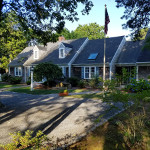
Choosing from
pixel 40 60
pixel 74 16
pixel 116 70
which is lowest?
pixel 116 70

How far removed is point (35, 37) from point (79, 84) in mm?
8907

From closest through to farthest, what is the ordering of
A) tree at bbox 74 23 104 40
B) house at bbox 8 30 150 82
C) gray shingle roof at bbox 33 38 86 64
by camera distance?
house at bbox 8 30 150 82 → gray shingle roof at bbox 33 38 86 64 → tree at bbox 74 23 104 40

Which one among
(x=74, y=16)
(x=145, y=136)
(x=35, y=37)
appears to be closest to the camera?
(x=145, y=136)

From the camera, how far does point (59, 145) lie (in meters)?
3.97

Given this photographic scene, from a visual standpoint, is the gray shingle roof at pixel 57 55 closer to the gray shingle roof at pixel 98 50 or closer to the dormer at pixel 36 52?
the gray shingle roof at pixel 98 50

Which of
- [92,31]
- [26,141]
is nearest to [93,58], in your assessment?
[26,141]

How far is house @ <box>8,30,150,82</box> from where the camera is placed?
17.5 m

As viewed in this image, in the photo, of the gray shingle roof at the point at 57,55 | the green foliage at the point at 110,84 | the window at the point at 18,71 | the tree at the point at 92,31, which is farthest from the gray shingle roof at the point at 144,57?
the tree at the point at 92,31

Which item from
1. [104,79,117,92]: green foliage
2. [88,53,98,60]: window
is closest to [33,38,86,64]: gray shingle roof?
[88,53,98,60]: window

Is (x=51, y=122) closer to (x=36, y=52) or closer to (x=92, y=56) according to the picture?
(x=92, y=56)

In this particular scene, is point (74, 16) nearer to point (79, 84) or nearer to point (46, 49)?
point (79, 84)

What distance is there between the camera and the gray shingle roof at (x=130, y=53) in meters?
18.0

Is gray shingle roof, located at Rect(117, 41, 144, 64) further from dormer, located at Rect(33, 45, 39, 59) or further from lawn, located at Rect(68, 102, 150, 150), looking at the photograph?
lawn, located at Rect(68, 102, 150, 150)

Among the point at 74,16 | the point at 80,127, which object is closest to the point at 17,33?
the point at 74,16
